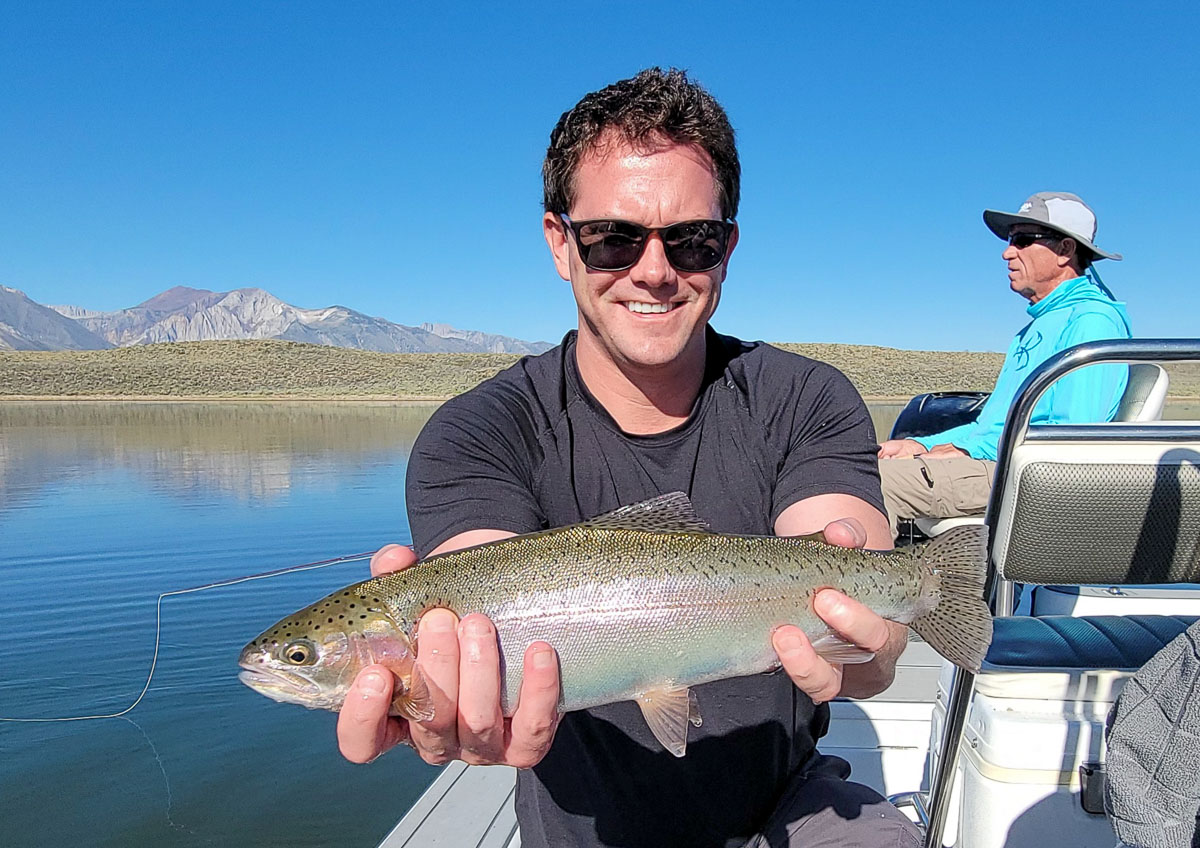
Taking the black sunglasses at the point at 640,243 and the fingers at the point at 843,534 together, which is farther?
the black sunglasses at the point at 640,243

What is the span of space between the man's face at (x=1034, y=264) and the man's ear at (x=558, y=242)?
4238 mm

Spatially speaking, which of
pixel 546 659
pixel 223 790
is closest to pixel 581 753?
pixel 546 659

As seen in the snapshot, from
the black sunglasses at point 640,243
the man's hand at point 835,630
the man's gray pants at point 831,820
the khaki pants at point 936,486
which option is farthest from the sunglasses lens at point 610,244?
the khaki pants at point 936,486

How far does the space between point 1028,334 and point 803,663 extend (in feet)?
15.0

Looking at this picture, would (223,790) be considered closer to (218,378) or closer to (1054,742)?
(1054,742)

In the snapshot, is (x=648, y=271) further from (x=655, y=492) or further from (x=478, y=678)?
(x=478, y=678)

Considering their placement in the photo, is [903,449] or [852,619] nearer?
[852,619]

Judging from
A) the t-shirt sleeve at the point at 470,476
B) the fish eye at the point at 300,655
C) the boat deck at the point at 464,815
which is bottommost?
the boat deck at the point at 464,815

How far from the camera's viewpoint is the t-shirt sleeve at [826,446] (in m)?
2.89

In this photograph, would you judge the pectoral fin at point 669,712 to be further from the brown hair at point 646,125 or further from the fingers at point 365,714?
the brown hair at point 646,125

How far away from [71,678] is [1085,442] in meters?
8.61

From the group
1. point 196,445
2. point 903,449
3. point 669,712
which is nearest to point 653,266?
point 669,712

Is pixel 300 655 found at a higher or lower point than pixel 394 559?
lower

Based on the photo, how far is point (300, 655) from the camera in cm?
254
